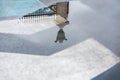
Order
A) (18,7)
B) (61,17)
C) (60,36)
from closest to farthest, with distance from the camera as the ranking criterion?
(60,36) → (61,17) → (18,7)

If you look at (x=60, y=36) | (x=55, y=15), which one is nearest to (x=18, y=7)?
(x=55, y=15)

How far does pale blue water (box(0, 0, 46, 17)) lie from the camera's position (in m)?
6.78

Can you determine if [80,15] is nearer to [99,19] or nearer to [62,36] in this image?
[99,19]

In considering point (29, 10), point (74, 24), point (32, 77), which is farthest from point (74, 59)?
point (29, 10)

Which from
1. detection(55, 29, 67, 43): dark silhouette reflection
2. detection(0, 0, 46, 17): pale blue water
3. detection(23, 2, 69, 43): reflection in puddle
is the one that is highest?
detection(23, 2, 69, 43): reflection in puddle

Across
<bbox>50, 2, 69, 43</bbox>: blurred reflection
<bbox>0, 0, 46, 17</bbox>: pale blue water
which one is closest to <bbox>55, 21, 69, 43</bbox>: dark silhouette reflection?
<bbox>50, 2, 69, 43</bbox>: blurred reflection

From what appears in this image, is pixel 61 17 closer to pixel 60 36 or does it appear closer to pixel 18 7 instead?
pixel 60 36

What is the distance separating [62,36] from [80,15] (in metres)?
1.63

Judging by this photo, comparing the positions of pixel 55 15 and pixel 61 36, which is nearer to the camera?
pixel 61 36

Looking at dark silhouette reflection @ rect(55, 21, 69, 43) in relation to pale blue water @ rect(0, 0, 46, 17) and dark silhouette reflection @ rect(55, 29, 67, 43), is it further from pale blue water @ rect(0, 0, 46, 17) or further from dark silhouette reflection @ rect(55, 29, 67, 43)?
pale blue water @ rect(0, 0, 46, 17)

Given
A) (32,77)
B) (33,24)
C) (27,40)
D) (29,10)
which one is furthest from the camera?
(29,10)

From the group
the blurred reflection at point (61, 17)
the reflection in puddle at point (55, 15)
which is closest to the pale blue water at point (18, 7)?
the reflection in puddle at point (55, 15)

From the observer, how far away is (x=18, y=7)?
24.5 ft

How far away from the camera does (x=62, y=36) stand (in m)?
5.40
